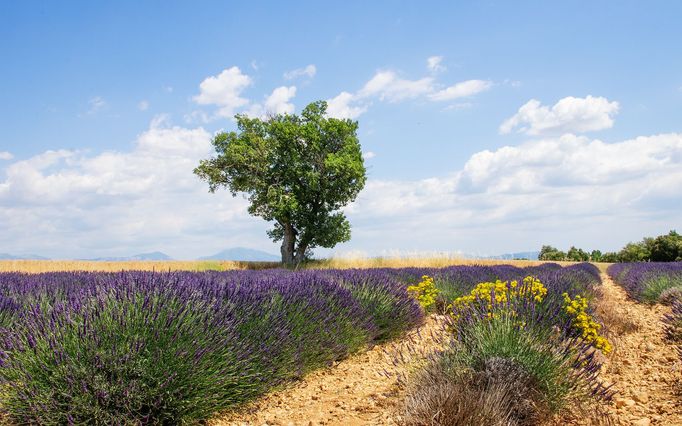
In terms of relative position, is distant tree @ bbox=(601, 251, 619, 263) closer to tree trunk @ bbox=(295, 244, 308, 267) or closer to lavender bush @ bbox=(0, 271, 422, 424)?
tree trunk @ bbox=(295, 244, 308, 267)

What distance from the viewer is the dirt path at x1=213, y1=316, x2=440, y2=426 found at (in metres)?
3.62

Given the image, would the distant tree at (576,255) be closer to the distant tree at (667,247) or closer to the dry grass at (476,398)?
the distant tree at (667,247)

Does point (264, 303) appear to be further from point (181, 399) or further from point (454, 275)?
point (454, 275)

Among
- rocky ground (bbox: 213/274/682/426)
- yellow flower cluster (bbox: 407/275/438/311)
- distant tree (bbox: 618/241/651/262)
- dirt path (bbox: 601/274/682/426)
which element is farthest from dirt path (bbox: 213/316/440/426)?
distant tree (bbox: 618/241/651/262)

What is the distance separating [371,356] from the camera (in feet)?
19.9

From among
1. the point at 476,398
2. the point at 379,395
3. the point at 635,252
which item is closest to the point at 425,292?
the point at 379,395

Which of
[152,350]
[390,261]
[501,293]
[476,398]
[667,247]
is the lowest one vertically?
[476,398]

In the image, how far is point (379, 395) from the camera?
4.19 m

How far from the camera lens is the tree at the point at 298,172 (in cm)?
2509

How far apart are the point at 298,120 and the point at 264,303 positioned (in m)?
23.1

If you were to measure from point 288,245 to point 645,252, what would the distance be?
28619 mm

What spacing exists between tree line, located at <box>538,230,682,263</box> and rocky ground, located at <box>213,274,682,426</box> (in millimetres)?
34049

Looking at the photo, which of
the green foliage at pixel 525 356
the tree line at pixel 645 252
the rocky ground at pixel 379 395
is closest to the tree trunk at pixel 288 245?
the rocky ground at pixel 379 395

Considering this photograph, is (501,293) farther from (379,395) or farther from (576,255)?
(576,255)
